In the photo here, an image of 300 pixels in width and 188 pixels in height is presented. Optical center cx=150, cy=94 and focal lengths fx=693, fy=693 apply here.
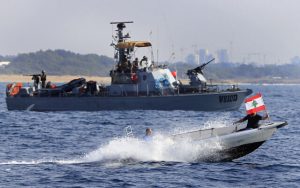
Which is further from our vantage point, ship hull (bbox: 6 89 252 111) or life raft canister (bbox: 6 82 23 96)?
life raft canister (bbox: 6 82 23 96)

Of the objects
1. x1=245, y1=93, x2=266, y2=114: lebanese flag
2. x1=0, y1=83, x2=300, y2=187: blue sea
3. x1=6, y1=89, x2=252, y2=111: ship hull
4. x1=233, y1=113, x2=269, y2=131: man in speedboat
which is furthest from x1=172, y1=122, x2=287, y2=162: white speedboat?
x1=6, y1=89, x2=252, y2=111: ship hull

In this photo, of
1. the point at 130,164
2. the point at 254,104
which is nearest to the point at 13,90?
the point at 130,164

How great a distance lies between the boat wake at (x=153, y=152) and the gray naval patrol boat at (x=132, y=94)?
35499 mm

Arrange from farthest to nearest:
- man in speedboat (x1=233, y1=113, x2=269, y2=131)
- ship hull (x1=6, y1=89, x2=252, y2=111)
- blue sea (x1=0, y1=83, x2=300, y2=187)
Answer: ship hull (x1=6, y1=89, x2=252, y2=111), man in speedboat (x1=233, y1=113, x2=269, y2=131), blue sea (x1=0, y1=83, x2=300, y2=187)

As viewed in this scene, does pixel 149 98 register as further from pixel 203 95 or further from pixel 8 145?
pixel 8 145

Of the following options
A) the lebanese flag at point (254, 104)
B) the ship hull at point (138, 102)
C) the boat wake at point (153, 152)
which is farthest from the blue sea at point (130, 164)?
the ship hull at point (138, 102)

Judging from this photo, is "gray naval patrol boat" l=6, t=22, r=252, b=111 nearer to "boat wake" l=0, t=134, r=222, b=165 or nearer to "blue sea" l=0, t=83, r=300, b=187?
"blue sea" l=0, t=83, r=300, b=187

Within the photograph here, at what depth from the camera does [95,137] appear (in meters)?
46.0

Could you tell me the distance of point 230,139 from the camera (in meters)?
32.8

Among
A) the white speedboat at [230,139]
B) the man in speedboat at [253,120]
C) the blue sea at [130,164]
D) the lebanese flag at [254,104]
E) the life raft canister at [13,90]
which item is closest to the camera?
the blue sea at [130,164]

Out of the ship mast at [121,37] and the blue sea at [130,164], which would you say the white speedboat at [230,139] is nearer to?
the blue sea at [130,164]

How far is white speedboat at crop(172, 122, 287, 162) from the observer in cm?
3284

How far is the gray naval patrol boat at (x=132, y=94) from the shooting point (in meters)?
69.7

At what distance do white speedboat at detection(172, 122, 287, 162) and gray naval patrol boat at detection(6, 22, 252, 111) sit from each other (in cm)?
3521
